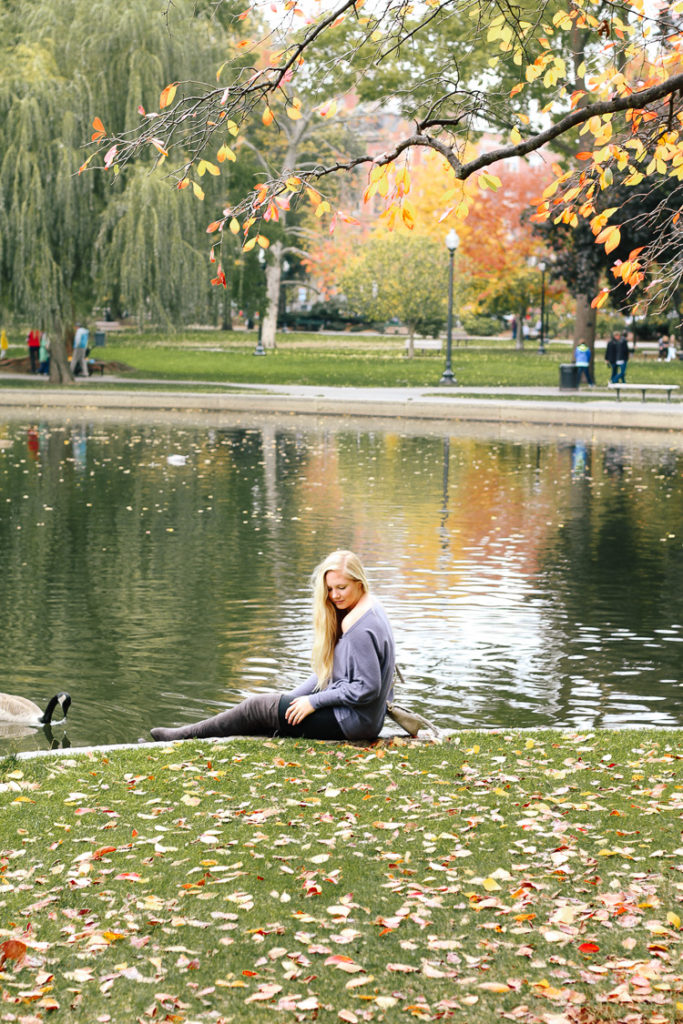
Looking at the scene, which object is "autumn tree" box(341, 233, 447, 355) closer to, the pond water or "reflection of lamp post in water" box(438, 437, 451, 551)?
"reflection of lamp post in water" box(438, 437, 451, 551)

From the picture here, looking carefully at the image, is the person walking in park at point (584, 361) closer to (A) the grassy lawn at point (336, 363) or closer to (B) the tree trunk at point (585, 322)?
(A) the grassy lawn at point (336, 363)

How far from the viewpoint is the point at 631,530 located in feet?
50.5

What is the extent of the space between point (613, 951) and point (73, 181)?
3072cm

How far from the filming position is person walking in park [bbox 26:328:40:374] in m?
41.8

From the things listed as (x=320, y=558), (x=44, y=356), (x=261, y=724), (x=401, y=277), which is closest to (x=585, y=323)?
(x=401, y=277)

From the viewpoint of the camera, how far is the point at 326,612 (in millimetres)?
7109

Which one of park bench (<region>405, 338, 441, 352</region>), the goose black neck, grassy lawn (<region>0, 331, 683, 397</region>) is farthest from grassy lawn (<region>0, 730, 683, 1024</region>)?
park bench (<region>405, 338, 441, 352</region>)

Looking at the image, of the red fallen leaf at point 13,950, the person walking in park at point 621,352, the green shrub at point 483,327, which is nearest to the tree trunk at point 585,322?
the person walking in park at point 621,352

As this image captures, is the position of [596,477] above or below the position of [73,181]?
below

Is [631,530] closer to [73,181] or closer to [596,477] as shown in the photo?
[596,477]

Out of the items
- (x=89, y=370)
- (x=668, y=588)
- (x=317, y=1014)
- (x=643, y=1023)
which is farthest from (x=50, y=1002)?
(x=89, y=370)

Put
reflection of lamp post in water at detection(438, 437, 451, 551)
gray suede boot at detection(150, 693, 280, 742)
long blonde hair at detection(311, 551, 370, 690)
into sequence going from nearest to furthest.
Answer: long blonde hair at detection(311, 551, 370, 690) < gray suede boot at detection(150, 693, 280, 742) < reflection of lamp post in water at detection(438, 437, 451, 551)

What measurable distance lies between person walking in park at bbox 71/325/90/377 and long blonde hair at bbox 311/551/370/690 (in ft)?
114

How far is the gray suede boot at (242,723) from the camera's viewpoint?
7.37m
